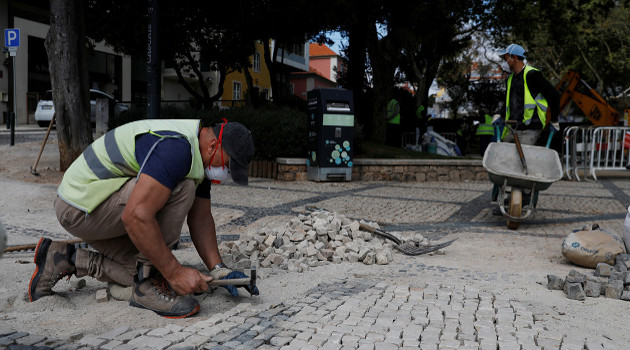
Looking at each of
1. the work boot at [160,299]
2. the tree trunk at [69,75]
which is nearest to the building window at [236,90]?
the tree trunk at [69,75]

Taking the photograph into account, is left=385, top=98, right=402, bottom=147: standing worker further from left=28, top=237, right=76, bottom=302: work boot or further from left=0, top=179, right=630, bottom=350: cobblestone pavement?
left=28, top=237, right=76, bottom=302: work boot

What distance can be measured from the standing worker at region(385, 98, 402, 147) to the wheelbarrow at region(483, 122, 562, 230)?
10.0 m

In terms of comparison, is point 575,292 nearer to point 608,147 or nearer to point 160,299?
point 160,299

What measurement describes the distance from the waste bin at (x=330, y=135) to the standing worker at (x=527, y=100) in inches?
155

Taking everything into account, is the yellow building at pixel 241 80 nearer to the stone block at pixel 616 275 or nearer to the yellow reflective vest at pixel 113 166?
the stone block at pixel 616 275

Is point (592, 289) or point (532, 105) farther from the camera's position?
point (532, 105)

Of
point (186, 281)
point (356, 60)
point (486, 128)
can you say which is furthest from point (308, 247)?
point (486, 128)

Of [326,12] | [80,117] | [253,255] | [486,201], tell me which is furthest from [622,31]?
[253,255]

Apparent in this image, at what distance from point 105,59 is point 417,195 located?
2643cm

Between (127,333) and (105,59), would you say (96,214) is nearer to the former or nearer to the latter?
(127,333)

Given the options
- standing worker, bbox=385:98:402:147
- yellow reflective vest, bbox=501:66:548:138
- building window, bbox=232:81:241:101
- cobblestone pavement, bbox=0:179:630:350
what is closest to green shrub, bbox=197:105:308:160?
yellow reflective vest, bbox=501:66:548:138

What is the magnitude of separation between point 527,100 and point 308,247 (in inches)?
147

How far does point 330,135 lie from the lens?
33.9 ft

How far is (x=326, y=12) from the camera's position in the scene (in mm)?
13461
